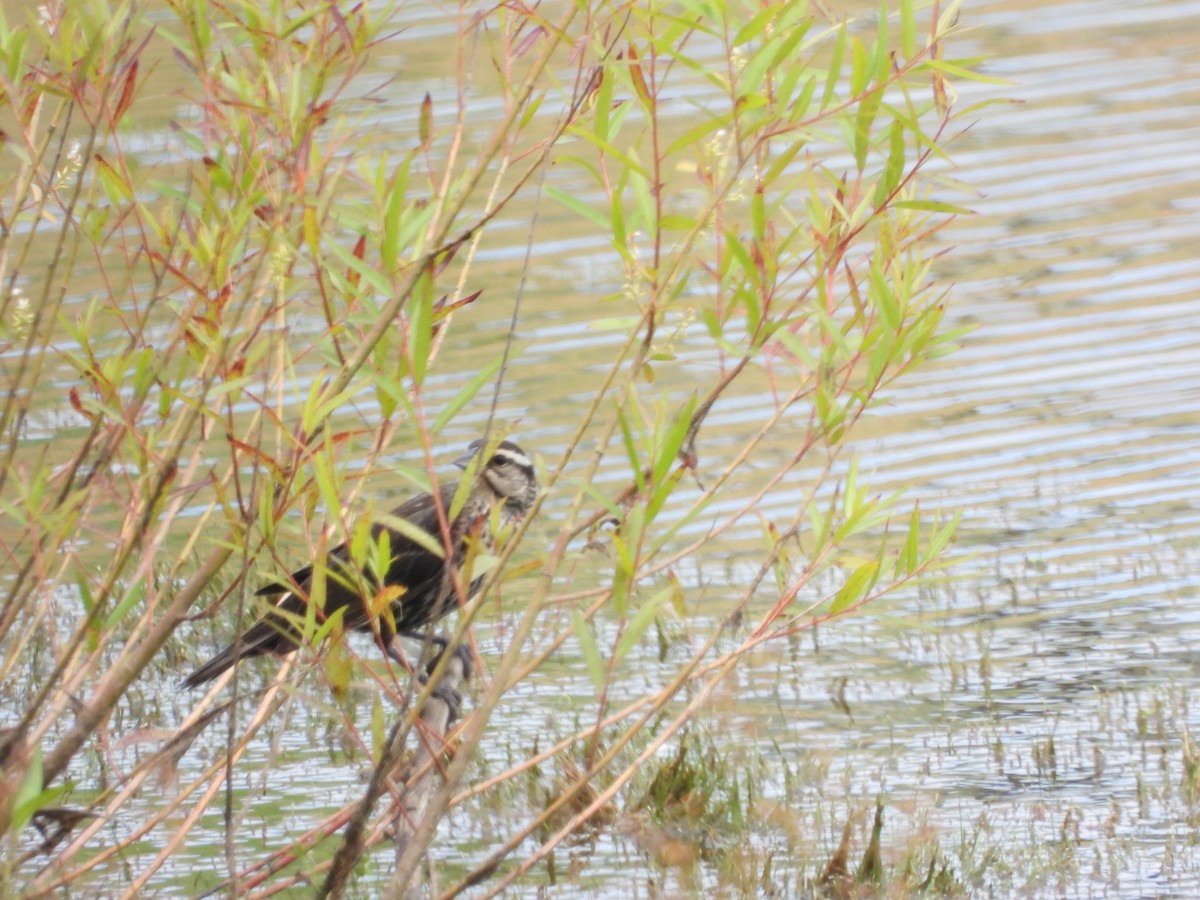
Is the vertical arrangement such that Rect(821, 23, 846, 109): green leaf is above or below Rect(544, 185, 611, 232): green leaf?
above

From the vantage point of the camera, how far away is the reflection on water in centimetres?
606

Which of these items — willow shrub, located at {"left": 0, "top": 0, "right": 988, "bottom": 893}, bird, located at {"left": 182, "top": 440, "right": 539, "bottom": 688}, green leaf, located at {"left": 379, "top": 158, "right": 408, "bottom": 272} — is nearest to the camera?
green leaf, located at {"left": 379, "top": 158, "right": 408, "bottom": 272}

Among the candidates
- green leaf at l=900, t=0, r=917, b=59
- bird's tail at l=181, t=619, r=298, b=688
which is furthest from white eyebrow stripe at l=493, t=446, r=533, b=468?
green leaf at l=900, t=0, r=917, b=59

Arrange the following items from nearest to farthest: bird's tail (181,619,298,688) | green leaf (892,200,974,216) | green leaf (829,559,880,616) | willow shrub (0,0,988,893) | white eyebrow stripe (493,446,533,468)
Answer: willow shrub (0,0,988,893), green leaf (892,200,974,216), green leaf (829,559,880,616), bird's tail (181,619,298,688), white eyebrow stripe (493,446,533,468)

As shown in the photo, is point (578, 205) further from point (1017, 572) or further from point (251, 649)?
point (1017, 572)

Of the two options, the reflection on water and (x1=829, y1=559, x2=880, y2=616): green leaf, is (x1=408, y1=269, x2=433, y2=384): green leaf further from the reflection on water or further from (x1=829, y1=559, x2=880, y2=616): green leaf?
(x1=829, y1=559, x2=880, y2=616): green leaf

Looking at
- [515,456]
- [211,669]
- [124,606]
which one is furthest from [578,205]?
[211,669]

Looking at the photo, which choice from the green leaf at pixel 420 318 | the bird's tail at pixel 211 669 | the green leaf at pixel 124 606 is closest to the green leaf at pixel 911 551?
the green leaf at pixel 420 318

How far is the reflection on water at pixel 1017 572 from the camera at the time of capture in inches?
239

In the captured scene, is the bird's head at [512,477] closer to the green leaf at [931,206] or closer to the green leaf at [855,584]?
the green leaf at [855,584]

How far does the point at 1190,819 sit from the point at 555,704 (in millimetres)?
2493

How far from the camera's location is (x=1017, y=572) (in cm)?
833

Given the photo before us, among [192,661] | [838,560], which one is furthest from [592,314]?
[838,560]

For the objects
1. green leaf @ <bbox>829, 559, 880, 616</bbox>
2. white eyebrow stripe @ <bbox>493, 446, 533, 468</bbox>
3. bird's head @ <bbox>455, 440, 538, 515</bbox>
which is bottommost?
green leaf @ <bbox>829, 559, 880, 616</bbox>
